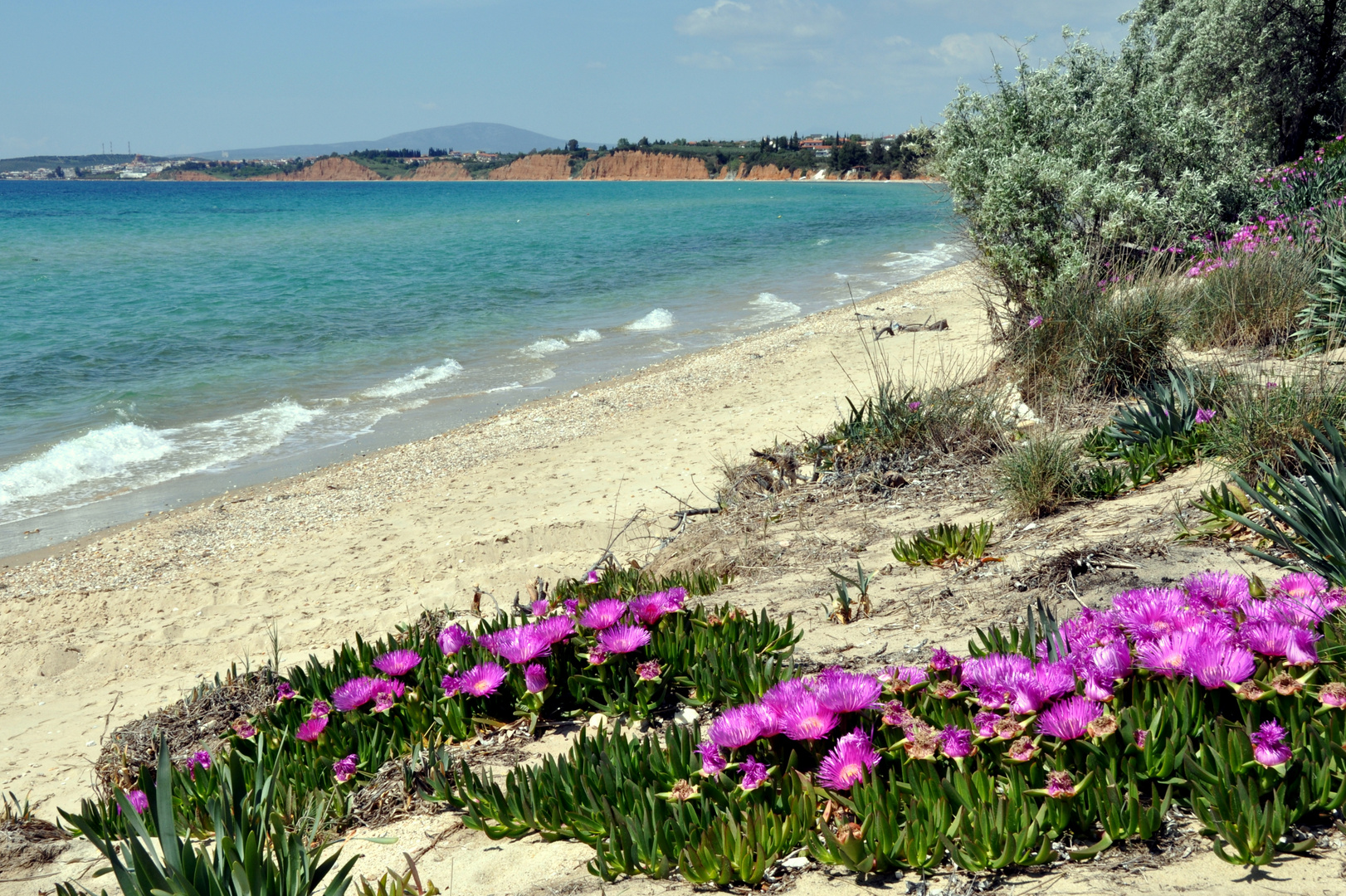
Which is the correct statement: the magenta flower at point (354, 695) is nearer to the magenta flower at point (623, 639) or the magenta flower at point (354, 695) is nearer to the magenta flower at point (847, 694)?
the magenta flower at point (623, 639)

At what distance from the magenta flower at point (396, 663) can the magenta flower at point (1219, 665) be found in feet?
6.78

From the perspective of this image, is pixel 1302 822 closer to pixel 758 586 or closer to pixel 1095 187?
pixel 758 586

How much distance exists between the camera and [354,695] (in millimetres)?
2572

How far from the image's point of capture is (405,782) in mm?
2381

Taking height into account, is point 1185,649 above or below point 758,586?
above

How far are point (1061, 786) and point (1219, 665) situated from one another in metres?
0.45

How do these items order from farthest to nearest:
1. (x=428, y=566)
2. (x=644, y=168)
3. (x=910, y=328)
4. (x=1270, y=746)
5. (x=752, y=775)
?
(x=644, y=168) < (x=910, y=328) < (x=428, y=566) < (x=752, y=775) < (x=1270, y=746)

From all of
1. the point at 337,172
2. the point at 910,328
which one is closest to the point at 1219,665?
the point at 910,328

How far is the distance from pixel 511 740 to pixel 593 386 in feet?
34.3

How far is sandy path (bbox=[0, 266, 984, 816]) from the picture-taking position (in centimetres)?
504

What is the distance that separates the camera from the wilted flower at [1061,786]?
169 centimetres

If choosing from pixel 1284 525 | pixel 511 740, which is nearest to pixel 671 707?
pixel 511 740

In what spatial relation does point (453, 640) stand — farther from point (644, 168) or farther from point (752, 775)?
point (644, 168)

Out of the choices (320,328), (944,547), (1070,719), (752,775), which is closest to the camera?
(1070,719)
